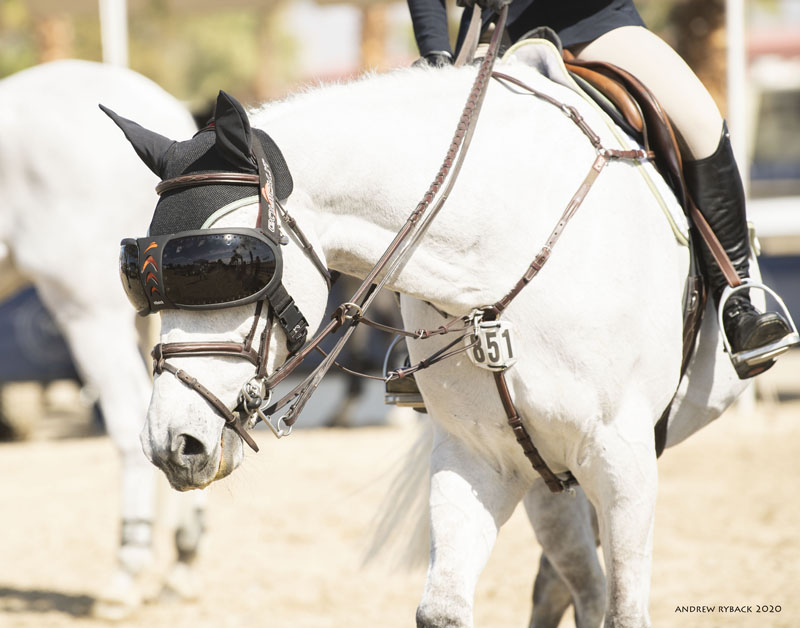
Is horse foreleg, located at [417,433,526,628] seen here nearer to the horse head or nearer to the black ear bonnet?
the horse head

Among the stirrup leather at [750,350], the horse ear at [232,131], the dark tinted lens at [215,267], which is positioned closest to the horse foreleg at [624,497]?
the stirrup leather at [750,350]

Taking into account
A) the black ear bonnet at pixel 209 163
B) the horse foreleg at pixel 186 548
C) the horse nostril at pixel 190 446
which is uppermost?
the black ear bonnet at pixel 209 163

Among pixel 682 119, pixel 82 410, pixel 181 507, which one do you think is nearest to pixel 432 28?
pixel 682 119

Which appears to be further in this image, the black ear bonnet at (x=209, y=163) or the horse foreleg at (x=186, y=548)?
the horse foreleg at (x=186, y=548)

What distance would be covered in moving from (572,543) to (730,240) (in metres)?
1.08

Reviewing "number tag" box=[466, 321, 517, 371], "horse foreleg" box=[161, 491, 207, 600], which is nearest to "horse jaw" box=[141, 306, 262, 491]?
"number tag" box=[466, 321, 517, 371]

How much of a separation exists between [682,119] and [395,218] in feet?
3.45

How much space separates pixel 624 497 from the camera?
264 centimetres

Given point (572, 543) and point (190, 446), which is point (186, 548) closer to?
point (572, 543)

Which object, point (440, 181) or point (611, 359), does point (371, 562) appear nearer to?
point (611, 359)

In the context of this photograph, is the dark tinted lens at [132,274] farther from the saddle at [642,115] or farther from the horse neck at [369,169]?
the saddle at [642,115]

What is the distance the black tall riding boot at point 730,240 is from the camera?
2900mm

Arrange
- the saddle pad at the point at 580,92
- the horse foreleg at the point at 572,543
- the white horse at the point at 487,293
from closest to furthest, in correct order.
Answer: the white horse at the point at 487,293 → the saddle pad at the point at 580,92 → the horse foreleg at the point at 572,543

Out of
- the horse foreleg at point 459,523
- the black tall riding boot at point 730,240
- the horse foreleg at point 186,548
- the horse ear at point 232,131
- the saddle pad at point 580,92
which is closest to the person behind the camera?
the horse ear at point 232,131
